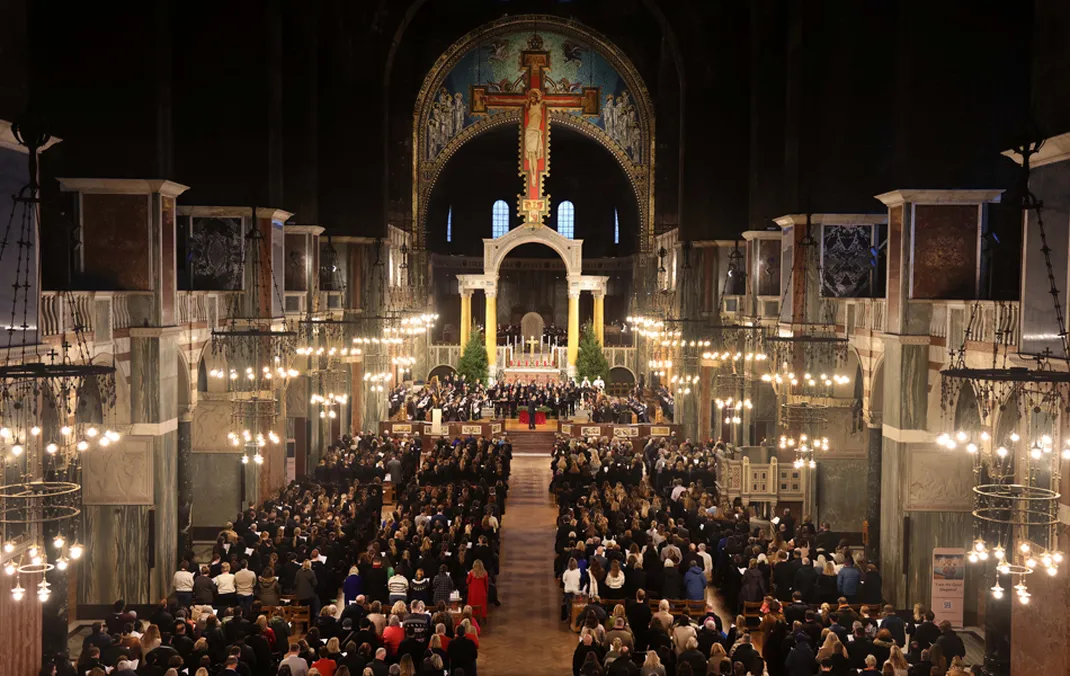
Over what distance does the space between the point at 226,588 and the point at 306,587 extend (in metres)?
1.35

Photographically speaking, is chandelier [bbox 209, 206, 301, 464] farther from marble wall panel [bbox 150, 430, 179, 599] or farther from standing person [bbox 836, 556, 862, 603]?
standing person [bbox 836, 556, 862, 603]

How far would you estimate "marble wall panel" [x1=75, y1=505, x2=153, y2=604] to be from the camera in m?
21.7

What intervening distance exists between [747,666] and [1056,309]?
6236mm

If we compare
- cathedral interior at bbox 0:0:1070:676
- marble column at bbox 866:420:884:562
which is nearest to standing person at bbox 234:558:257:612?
cathedral interior at bbox 0:0:1070:676

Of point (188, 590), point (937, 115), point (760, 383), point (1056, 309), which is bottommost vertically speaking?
point (188, 590)

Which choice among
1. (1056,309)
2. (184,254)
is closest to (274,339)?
(184,254)

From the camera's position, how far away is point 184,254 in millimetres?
27516

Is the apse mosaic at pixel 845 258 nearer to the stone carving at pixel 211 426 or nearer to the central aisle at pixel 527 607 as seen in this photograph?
the central aisle at pixel 527 607

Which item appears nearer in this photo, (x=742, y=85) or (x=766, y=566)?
(x=766, y=566)

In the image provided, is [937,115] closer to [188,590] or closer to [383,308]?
[188,590]

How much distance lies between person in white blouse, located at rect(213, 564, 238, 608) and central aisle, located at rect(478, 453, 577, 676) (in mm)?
4338

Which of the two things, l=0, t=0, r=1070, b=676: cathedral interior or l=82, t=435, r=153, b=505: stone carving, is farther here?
l=82, t=435, r=153, b=505: stone carving

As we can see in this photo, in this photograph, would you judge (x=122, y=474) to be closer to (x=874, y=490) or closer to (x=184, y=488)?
(x=184, y=488)

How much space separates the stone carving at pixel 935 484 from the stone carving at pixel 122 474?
48.3 ft
